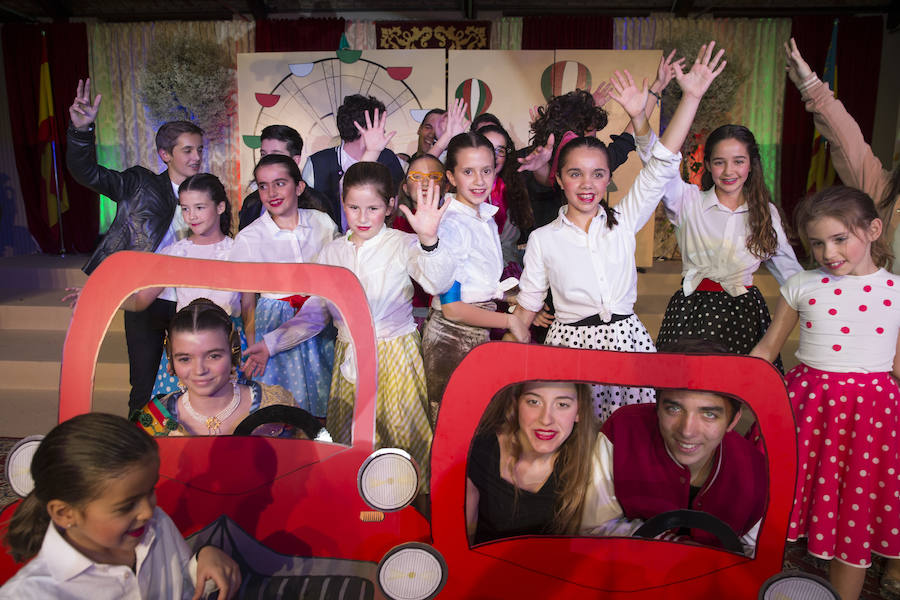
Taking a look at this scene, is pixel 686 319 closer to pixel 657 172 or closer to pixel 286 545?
pixel 657 172

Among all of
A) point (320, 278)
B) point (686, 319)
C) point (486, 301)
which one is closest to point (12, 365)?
point (486, 301)

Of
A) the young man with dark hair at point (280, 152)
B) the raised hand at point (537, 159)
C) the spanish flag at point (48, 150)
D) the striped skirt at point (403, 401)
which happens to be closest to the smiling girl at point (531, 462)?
the striped skirt at point (403, 401)

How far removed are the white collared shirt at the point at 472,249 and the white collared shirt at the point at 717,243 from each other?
70 cm

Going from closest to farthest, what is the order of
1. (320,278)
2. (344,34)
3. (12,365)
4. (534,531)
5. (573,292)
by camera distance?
(534,531)
(320,278)
(573,292)
(12,365)
(344,34)

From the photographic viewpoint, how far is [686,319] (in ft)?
8.36

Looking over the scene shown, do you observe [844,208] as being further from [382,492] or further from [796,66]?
[382,492]

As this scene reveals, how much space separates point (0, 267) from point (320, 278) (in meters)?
7.29

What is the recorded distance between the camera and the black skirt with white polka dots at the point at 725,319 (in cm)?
248

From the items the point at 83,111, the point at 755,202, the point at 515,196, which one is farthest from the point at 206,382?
the point at 515,196

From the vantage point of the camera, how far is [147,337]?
5.01ft

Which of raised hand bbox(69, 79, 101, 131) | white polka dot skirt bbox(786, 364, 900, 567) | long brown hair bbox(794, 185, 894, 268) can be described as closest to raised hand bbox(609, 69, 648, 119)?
long brown hair bbox(794, 185, 894, 268)

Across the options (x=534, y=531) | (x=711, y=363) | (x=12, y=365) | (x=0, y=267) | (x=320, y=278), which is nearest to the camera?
(x=711, y=363)

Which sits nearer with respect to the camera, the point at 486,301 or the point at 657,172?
the point at 657,172

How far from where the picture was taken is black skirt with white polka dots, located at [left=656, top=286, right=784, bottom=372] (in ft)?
8.13
